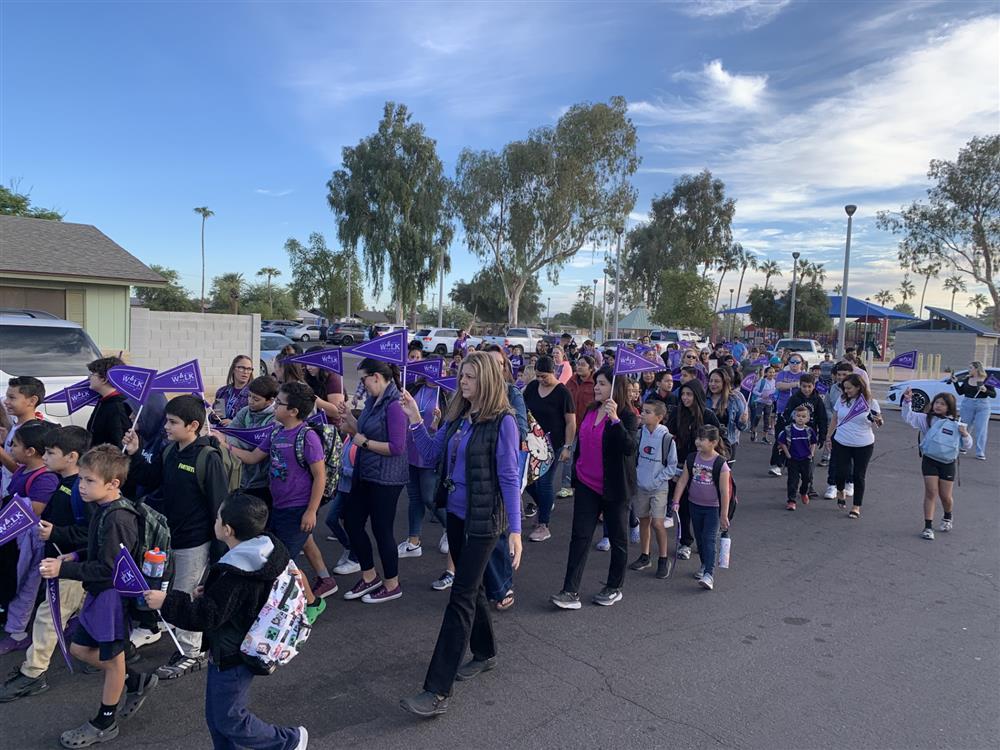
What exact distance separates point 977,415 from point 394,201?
114 feet

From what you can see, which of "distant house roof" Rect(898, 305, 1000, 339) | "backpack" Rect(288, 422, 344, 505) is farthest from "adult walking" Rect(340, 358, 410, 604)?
"distant house roof" Rect(898, 305, 1000, 339)

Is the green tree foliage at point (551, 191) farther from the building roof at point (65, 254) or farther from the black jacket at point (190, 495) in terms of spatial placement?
the black jacket at point (190, 495)

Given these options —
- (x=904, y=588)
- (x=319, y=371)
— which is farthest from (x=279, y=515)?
(x=904, y=588)

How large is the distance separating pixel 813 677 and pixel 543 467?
2.38 meters

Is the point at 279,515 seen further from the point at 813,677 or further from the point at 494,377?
the point at 813,677

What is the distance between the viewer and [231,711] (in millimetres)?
2656

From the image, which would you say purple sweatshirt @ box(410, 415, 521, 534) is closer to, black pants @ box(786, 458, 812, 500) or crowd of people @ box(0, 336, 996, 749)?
crowd of people @ box(0, 336, 996, 749)

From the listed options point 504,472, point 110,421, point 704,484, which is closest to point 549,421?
point 704,484

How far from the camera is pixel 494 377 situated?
3.55 meters

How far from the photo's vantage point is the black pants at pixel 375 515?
4617 mm

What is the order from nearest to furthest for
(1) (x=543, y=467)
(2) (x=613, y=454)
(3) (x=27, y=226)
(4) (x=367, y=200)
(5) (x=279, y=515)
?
1. (5) (x=279, y=515)
2. (2) (x=613, y=454)
3. (1) (x=543, y=467)
4. (3) (x=27, y=226)
5. (4) (x=367, y=200)

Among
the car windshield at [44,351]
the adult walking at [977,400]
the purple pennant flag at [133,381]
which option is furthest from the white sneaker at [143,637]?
the adult walking at [977,400]

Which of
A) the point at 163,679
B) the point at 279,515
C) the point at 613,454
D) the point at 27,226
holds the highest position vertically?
the point at 27,226

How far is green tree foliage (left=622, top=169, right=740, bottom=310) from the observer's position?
54.3 m
